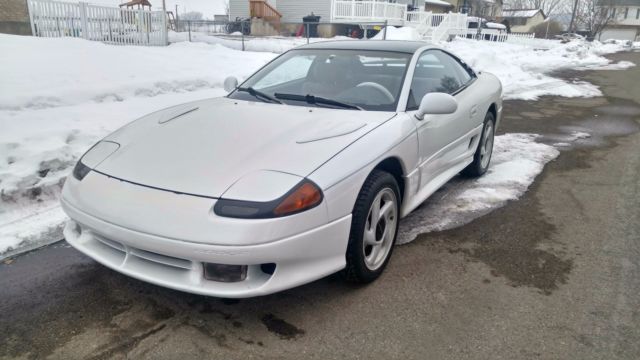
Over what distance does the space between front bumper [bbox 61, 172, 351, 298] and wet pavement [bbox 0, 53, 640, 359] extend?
0.30 metres

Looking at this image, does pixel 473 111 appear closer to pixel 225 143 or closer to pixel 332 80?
pixel 332 80

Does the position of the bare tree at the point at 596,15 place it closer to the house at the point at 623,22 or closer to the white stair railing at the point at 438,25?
the house at the point at 623,22

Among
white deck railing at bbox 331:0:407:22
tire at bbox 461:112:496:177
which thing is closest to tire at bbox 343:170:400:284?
tire at bbox 461:112:496:177

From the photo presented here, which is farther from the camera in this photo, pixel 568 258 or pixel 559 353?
pixel 568 258

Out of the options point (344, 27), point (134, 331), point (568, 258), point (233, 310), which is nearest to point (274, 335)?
point (233, 310)

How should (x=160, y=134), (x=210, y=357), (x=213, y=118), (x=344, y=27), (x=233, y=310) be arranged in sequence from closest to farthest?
(x=210, y=357) → (x=233, y=310) → (x=160, y=134) → (x=213, y=118) → (x=344, y=27)

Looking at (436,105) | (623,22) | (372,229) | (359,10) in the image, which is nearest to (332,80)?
(436,105)

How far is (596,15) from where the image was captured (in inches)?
2215

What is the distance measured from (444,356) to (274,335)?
33.9 inches

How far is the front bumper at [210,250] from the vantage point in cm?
222

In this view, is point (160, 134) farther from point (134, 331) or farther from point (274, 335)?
point (274, 335)

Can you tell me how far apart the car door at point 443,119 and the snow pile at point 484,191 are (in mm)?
338

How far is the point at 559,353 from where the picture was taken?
2342 mm

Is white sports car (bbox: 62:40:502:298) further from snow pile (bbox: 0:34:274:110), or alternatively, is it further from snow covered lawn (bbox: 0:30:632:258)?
snow pile (bbox: 0:34:274:110)
